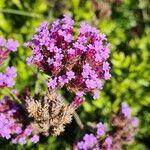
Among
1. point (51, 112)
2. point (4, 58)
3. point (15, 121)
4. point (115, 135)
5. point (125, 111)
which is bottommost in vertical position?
point (115, 135)

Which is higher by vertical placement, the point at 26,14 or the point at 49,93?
the point at 26,14

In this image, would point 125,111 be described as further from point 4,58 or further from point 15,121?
point 4,58

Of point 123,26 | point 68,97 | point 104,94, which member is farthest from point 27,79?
point 123,26

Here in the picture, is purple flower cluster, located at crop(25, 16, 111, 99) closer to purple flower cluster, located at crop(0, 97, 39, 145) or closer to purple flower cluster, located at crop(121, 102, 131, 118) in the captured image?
purple flower cluster, located at crop(0, 97, 39, 145)

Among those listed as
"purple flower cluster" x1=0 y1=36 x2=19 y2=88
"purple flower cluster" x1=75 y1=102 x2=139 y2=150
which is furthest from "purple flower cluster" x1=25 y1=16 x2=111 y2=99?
"purple flower cluster" x1=75 y1=102 x2=139 y2=150

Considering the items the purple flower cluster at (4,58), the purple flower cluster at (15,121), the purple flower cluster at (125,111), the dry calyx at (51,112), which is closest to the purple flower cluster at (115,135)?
the purple flower cluster at (125,111)

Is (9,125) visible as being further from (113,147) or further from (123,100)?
(123,100)

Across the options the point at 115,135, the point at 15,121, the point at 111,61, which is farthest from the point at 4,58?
the point at 111,61
